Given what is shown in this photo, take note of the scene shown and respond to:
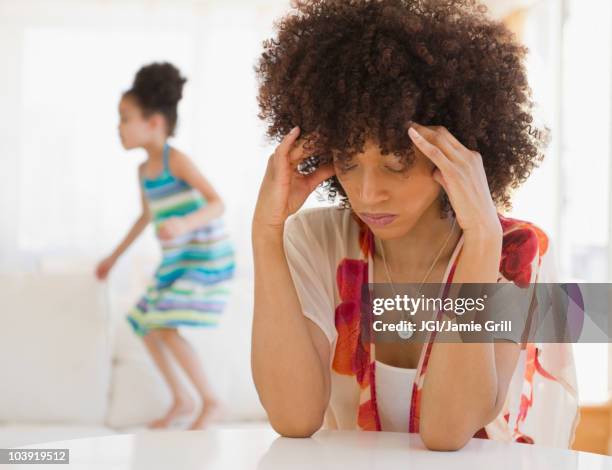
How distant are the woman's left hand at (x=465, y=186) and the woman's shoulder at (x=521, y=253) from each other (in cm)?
13

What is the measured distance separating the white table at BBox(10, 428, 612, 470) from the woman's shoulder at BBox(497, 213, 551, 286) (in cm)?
25

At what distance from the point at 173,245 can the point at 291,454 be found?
2118 millimetres

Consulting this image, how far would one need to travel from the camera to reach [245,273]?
5035mm

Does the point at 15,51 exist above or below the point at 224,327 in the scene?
above

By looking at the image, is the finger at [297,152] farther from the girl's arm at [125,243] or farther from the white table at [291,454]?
the girl's arm at [125,243]

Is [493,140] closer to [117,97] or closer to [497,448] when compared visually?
[497,448]

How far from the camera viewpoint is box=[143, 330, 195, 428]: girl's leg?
2754mm

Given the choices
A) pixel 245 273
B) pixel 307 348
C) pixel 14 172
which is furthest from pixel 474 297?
pixel 14 172

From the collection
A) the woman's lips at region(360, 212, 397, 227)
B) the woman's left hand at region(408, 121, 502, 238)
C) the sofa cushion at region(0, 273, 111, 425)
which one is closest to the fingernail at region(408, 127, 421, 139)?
the woman's left hand at region(408, 121, 502, 238)

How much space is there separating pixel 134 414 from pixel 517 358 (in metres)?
1.85

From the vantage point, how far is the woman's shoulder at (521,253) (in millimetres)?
1189

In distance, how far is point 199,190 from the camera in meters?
2.96

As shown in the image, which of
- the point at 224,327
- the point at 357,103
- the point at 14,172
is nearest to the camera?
the point at 357,103

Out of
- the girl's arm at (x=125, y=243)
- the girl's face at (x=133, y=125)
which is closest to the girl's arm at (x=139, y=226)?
the girl's arm at (x=125, y=243)
